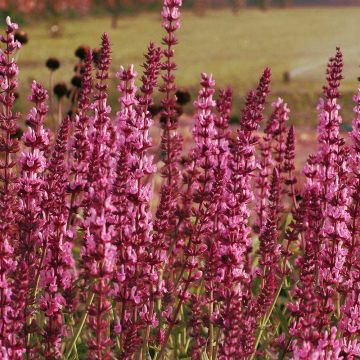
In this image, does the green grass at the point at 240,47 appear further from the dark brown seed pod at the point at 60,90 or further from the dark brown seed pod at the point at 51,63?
the dark brown seed pod at the point at 60,90

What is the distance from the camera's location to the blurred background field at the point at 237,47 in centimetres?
2797

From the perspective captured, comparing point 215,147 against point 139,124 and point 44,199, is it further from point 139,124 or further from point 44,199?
point 44,199

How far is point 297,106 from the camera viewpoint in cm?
2523

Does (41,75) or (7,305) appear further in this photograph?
(41,75)

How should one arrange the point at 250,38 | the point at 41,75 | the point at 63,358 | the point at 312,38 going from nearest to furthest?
the point at 63,358, the point at 41,75, the point at 312,38, the point at 250,38

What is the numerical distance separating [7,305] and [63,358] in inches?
43.8

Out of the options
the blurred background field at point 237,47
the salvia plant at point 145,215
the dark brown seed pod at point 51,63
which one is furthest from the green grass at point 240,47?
the salvia plant at point 145,215

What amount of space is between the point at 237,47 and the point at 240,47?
0.66ft

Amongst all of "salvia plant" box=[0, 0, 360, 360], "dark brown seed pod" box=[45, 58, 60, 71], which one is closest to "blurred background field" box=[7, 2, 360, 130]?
"dark brown seed pod" box=[45, 58, 60, 71]

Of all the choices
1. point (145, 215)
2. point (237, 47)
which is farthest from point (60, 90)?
point (237, 47)

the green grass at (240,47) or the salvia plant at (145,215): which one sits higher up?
the salvia plant at (145,215)

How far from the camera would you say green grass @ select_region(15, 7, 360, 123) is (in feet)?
95.6

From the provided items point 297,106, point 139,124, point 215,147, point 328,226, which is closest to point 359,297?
point 328,226

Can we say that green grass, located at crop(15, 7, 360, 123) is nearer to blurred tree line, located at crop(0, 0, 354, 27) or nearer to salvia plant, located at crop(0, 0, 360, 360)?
blurred tree line, located at crop(0, 0, 354, 27)
